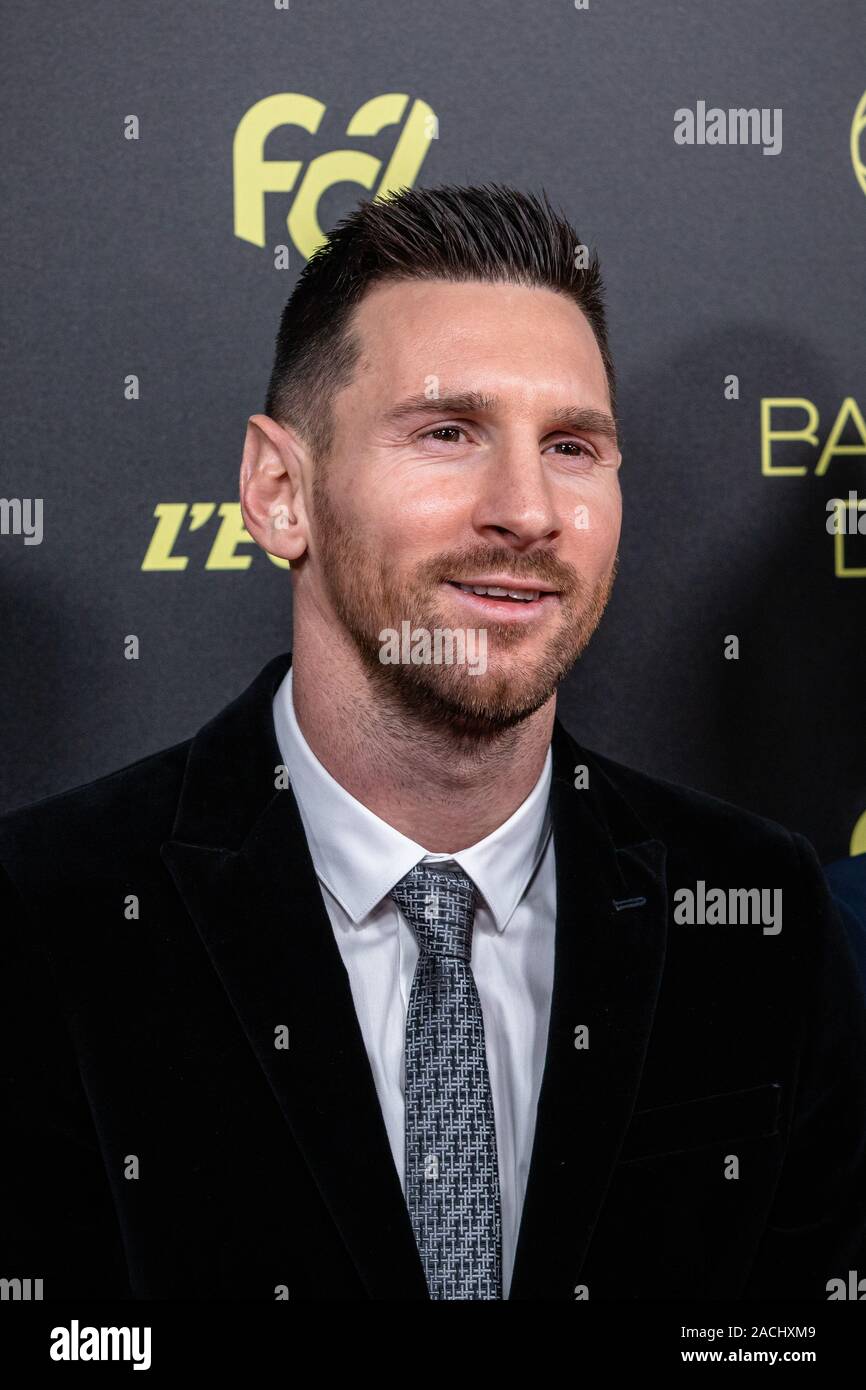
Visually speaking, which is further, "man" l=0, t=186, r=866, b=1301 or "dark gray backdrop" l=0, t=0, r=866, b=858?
"dark gray backdrop" l=0, t=0, r=866, b=858

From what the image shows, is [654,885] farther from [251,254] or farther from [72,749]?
[251,254]

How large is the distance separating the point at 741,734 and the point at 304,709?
0.61 m

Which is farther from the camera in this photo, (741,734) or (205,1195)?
(741,734)

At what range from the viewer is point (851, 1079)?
5.17 feet

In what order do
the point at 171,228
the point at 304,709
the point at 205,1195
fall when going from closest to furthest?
the point at 205,1195, the point at 304,709, the point at 171,228

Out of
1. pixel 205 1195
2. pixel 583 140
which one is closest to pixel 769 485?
pixel 583 140

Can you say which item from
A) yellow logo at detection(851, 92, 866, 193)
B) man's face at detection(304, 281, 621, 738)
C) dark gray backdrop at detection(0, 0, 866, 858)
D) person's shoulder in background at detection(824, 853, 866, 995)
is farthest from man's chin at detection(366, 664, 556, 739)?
yellow logo at detection(851, 92, 866, 193)

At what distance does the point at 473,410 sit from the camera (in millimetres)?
1382

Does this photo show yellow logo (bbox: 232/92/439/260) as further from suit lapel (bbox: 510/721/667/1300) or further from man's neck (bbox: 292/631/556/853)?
suit lapel (bbox: 510/721/667/1300)

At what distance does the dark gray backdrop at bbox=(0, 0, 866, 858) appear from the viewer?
174 centimetres

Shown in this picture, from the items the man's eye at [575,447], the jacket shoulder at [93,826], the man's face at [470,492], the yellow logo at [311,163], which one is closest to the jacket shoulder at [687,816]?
the man's face at [470,492]

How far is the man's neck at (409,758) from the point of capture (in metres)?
1.46

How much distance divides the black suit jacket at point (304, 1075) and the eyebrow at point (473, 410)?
0.33 meters

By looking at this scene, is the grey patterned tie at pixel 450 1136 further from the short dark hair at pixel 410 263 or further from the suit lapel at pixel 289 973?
the short dark hair at pixel 410 263
